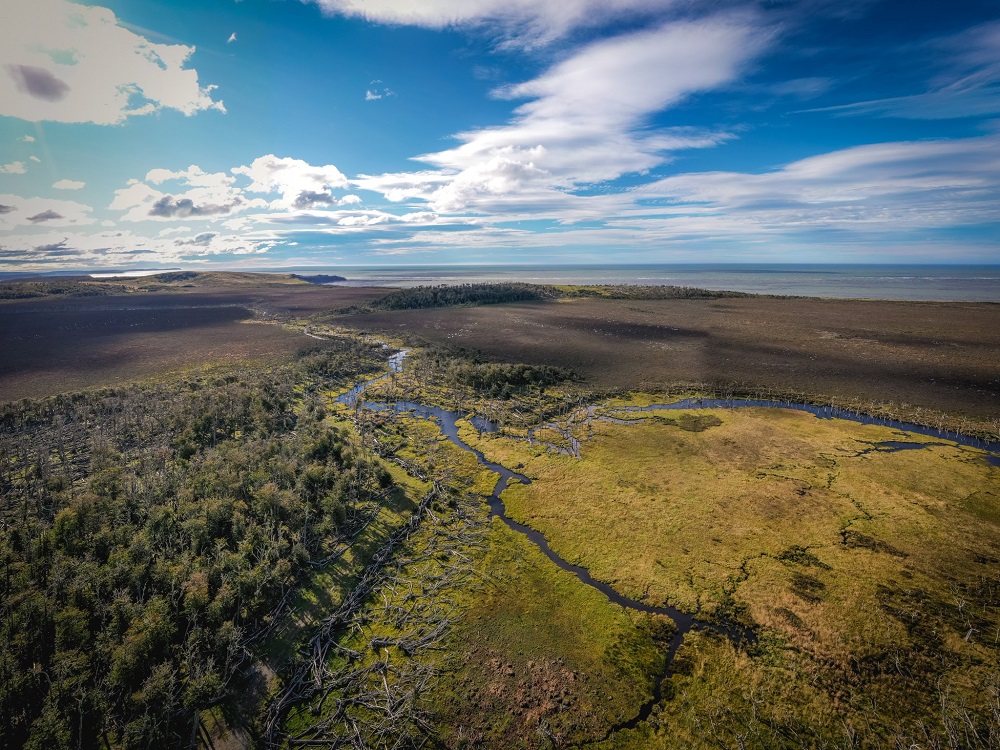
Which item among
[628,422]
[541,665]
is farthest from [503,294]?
[541,665]

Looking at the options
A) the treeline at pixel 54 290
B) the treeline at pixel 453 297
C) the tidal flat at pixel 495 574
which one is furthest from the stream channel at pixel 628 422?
the treeline at pixel 54 290

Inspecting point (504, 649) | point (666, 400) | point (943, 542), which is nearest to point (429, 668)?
point (504, 649)

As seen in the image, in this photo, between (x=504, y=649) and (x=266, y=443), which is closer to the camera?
(x=504, y=649)

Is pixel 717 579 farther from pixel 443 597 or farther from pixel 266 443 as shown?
pixel 266 443

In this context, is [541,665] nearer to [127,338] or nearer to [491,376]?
[491,376]

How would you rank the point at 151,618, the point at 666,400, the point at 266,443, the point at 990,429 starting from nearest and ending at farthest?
1. the point at 151,618
2. the point at 266,443
3. the point at 990,429
4. the point at 666,400

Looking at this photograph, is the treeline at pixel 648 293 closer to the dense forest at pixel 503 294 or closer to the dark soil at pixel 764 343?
the dense forest at pixel 503 294

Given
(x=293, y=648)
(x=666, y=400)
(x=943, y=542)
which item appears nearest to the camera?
(x=293, y=648)

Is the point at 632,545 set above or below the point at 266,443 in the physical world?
below
